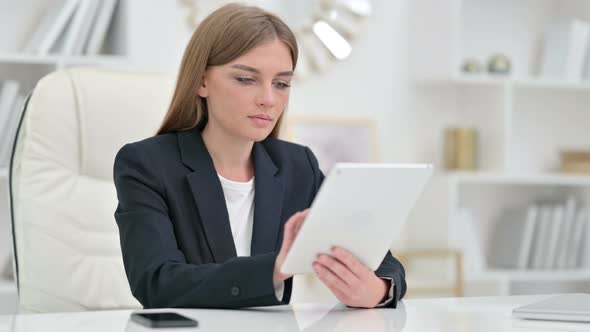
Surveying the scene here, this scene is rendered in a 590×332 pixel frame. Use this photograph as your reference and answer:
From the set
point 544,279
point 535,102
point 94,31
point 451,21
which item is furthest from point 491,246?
point 94,31

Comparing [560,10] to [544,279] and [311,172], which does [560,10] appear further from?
[311,172]

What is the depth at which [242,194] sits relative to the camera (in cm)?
185

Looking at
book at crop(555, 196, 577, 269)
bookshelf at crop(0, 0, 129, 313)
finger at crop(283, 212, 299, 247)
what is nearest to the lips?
finger at crop(283, 212, 299, 247)

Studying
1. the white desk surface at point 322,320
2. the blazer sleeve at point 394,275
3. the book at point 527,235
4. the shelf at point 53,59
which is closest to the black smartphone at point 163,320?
the white desk surface at point 322,320

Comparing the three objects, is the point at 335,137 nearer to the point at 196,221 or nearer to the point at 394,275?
the point at 196,221

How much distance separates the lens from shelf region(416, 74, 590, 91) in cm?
369

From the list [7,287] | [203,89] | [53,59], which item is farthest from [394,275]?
[53,59]

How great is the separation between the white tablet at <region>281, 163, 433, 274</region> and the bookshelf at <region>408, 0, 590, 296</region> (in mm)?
2347

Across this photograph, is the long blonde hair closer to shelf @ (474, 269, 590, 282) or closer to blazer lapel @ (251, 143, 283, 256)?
blazer lapel @ (251, 143, 283, 256)

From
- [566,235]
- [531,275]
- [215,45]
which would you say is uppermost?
[215,45]

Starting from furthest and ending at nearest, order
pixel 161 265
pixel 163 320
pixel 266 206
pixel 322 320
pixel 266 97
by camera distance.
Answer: pixel 266 206
pixel 266 97
pixel 161 265
pixel 322 320
pixel 163 320

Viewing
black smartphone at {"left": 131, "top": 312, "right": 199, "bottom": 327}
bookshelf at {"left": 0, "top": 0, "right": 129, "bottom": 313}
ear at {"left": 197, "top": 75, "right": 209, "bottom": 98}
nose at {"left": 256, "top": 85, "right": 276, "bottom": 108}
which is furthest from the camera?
bookshelf at {"left": 0, "top": 0, "right": 129, "bottom": 313}

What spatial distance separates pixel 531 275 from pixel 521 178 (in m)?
0.39

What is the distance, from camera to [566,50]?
3.87 m
